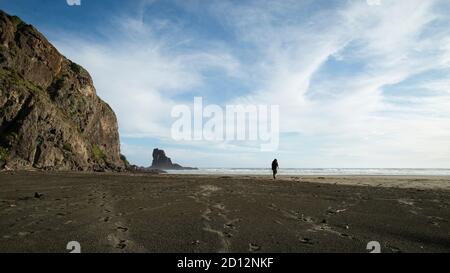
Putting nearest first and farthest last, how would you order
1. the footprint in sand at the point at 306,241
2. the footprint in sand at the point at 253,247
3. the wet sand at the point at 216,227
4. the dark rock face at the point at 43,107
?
the footprint in sand at the point at 253,247
the wet sand at the point at 216,227
the footprint in sand at the point at 306,241
the dark rock face at the point at 43,107

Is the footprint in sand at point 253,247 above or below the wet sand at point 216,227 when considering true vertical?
below

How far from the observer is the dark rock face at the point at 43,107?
4916 centimetres

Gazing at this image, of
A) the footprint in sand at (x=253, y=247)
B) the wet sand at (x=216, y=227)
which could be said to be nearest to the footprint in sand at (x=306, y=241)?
the wet sand at (x=216, y=227)

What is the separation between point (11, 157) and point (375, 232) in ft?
163

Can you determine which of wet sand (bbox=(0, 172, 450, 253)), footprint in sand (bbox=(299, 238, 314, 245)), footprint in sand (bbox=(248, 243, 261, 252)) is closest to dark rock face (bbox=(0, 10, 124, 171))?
wet sand (bbox=(0, 172, 450, 253))

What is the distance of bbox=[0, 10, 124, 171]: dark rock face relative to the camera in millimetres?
49156

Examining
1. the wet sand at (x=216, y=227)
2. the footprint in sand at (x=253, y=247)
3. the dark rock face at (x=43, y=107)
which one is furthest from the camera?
the dark rock face at (x=43, y=107)

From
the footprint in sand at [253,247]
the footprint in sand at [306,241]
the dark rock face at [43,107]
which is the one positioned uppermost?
the dark rock face at [43,107]

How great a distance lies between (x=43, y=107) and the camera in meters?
55.3

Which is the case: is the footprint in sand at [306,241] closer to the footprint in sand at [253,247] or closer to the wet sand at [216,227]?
the wet sand at [216,227]

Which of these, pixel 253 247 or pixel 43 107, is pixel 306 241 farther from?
pixel 43 107
